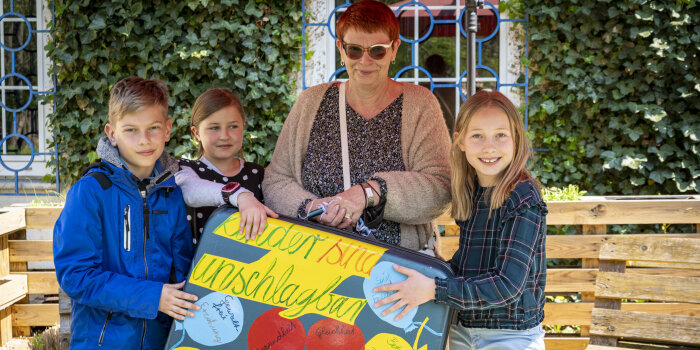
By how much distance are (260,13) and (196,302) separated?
11.6 ft

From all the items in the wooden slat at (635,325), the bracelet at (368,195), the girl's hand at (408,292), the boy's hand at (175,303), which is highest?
the bracelet at (368,195)

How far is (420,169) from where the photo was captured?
2.14 metres

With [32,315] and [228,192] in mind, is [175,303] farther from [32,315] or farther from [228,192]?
[32,315]

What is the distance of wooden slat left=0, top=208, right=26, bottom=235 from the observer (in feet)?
11.6

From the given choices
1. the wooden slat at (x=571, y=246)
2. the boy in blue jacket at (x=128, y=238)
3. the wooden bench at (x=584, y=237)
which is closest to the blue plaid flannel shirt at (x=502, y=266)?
the boy in blue jacket at (x=128, y=238)

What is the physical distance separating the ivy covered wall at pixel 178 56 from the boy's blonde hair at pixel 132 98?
291cm

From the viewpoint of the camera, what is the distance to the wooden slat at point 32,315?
3.76 m

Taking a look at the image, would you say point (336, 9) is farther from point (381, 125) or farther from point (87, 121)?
point (381, 125)

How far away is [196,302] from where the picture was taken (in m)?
1.77

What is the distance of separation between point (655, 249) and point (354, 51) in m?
1.44

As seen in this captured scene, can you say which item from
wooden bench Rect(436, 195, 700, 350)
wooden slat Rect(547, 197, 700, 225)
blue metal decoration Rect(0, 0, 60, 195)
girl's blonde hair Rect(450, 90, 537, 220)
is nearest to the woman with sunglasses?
girl's blonde hair Rect(450, 90, 537, 220)

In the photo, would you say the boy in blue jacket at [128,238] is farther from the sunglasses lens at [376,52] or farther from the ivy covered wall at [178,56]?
the ivy covered wall at [178,56]

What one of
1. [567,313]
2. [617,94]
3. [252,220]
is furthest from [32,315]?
[617,94]

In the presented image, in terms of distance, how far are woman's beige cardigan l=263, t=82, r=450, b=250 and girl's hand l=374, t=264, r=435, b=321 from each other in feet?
1.37
